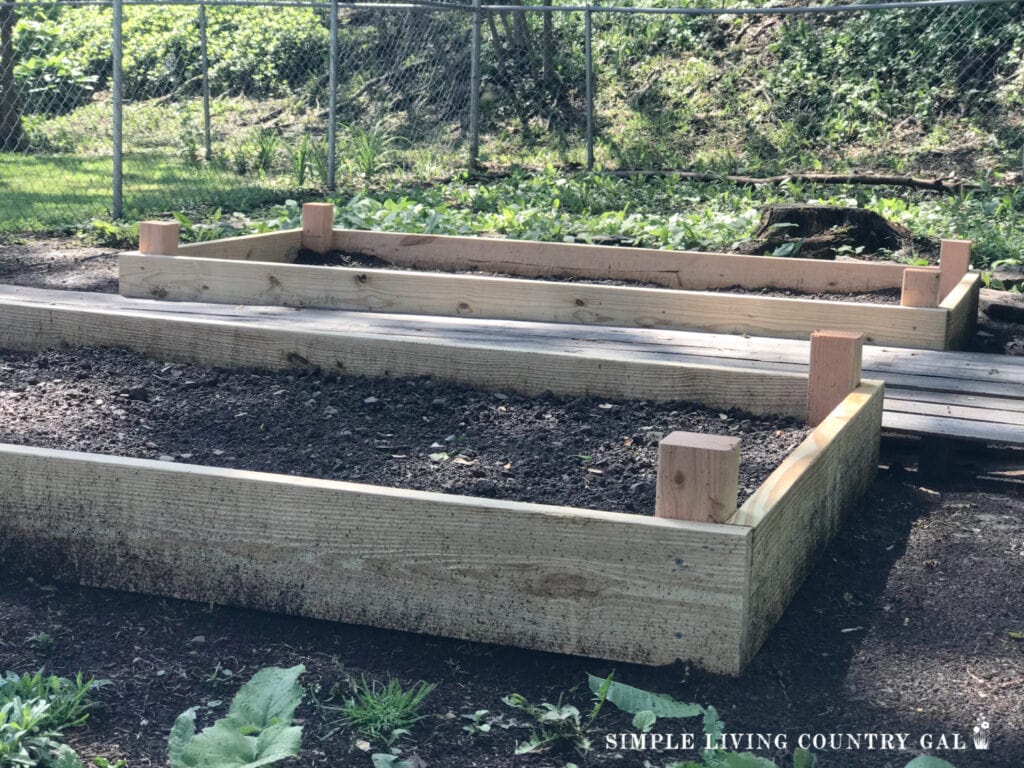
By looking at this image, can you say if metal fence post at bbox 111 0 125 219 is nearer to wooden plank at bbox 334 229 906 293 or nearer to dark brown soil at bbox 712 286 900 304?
wooden plank at bbox 334 229 906 293

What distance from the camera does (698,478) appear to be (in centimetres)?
225

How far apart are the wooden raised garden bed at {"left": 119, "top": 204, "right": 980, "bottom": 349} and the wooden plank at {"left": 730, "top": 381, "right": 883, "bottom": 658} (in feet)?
4.21

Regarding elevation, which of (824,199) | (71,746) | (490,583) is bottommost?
(71,746)

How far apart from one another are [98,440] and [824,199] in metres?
7.17

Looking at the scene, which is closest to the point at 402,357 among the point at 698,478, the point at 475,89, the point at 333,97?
the point at 698,478

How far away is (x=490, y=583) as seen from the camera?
2395 millimetres

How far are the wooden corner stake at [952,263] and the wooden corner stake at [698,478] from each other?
3.38m

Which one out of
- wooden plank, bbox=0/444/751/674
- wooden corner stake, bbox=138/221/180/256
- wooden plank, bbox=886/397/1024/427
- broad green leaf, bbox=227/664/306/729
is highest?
wooden corner stake, bbox=138/221/180/256

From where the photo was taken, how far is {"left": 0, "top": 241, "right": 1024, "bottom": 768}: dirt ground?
207 centimetres

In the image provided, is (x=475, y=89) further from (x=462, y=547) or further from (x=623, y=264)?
(x=462, y=547)

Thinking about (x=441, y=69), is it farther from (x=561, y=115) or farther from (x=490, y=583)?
(x=490, y=583)

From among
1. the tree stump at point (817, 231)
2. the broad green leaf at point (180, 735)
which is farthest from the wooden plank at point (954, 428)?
the tree stump at point (817, 231)

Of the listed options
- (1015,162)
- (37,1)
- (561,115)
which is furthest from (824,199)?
(37,1)

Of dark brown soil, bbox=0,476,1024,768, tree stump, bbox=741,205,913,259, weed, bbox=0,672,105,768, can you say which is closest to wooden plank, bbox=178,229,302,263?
tree stump, bbox=741,205,913,259
